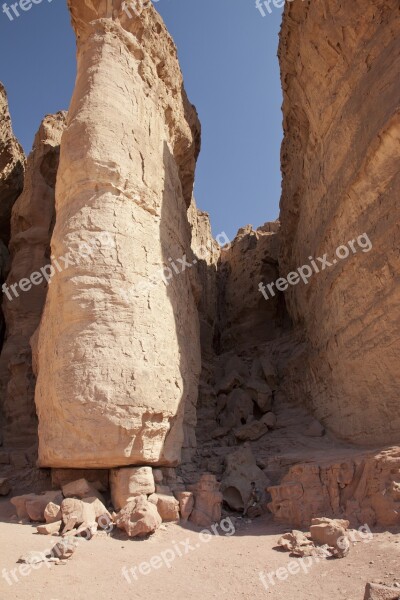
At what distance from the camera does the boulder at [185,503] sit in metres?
7.53

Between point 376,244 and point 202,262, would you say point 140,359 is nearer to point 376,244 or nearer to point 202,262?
point 376,244

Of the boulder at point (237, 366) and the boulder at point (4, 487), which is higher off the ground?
the boulder at point (237, 366)

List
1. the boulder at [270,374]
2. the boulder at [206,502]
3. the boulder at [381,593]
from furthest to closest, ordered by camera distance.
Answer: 1. the boulder at [270,374]
2. the boulder at [206,502]
3. the boulder at [381,593]

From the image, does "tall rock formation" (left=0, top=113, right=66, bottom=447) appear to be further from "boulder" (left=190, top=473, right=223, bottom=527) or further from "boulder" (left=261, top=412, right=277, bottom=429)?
"boulder" (left=261, top=412, right=277, bottom=429)

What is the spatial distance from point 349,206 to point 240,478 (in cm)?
583

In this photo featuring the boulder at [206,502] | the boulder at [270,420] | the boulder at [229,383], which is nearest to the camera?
the boulder at [206,502]

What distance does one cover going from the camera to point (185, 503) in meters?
7.59

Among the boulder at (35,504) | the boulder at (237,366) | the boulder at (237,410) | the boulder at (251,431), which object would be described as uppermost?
the boulder at (237,366)

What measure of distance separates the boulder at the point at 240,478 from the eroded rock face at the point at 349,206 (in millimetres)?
1940

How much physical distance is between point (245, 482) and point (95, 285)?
14.8 ft

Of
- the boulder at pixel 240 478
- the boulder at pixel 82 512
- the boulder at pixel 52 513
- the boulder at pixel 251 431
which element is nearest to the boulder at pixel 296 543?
the boulder at pixel 240 478

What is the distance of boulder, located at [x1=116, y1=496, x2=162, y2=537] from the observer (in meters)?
6.70

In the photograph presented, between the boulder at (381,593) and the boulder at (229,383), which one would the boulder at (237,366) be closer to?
the boulder at (229,383)

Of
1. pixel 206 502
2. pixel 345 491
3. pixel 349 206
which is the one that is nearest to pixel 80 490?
pixel 206 502
